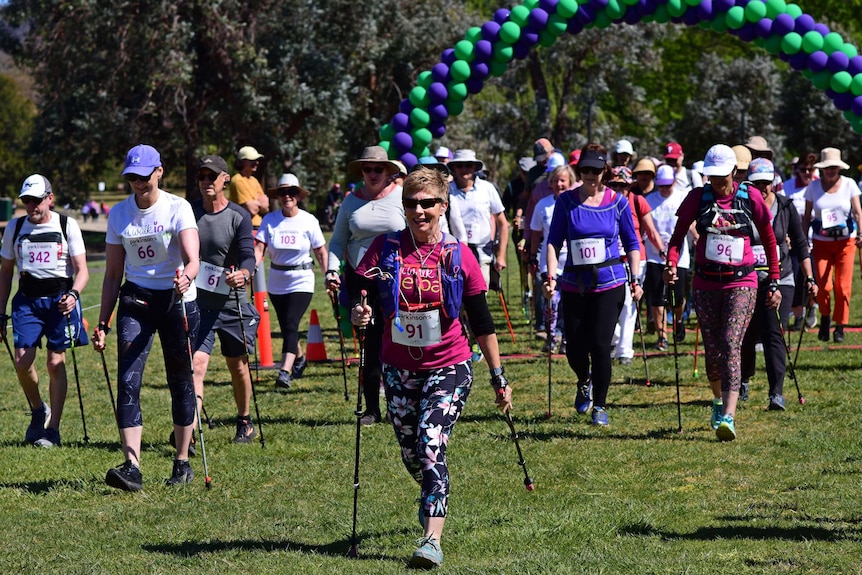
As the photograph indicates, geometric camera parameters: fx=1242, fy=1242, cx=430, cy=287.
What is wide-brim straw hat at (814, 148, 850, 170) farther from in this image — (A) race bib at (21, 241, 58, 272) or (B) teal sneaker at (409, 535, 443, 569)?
(B) teal sneaker at (409, 535, 443, 569)

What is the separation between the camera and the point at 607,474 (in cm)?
800

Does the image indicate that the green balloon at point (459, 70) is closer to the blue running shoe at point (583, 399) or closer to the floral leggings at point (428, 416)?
the blue running shoe at point (583, 399)

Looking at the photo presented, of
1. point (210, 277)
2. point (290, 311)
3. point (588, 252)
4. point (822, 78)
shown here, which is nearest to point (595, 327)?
point (588, 252)

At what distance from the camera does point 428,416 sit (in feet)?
19.4

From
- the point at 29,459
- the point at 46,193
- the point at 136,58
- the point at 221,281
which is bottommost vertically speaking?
the point at 29,459

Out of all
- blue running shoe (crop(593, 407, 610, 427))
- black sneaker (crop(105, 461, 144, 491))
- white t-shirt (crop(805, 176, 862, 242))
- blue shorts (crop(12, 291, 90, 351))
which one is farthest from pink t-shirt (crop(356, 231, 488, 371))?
white t-shirt (crop(805, 176, 862, 242))

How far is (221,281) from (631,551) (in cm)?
404

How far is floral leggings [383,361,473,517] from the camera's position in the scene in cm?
585

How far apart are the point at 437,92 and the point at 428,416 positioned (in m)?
9.64

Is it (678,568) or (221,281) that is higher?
(221,281)

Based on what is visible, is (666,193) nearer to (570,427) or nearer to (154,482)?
(570,427)

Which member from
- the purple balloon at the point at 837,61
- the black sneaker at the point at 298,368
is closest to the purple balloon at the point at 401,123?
the black sneaker at the point at 298,368

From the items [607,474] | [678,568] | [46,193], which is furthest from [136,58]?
[678,568]

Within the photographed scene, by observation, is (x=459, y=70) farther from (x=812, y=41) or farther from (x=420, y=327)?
(x=420, y=327)
